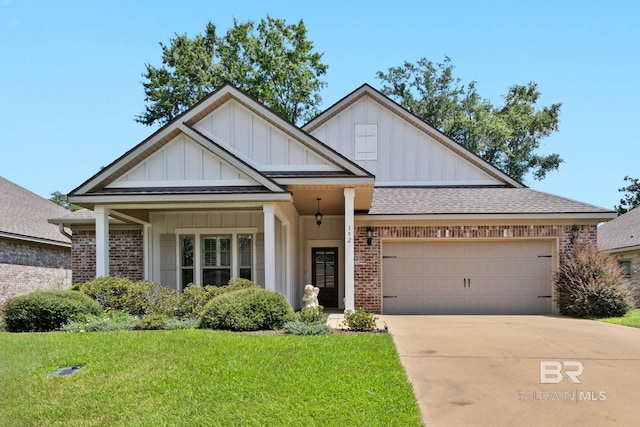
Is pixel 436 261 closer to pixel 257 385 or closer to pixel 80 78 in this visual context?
pixel 257 385

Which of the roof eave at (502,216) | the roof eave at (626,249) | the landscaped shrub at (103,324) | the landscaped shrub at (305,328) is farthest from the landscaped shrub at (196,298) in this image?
the roof eave at (626,249)

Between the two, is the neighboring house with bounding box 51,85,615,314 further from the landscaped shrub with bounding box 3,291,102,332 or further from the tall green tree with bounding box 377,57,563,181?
the tall green tree with bounding box 377,57,563,181

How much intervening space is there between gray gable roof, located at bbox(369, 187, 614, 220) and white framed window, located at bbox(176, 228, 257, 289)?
3592 mm

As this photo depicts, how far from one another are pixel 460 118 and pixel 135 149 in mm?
22894

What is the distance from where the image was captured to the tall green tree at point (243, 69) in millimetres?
29859

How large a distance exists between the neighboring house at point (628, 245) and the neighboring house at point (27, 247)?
62.1ft

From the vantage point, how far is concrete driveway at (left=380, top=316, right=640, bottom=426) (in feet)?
16.3

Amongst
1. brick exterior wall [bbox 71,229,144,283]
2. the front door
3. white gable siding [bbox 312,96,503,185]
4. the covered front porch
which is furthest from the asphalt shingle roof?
brick exterior wall [bbox 71,229,144,283]

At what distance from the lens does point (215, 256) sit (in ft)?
43.5

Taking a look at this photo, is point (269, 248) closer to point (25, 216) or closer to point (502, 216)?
point (502, 216)

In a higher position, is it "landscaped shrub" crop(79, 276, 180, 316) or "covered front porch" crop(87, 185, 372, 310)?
"covered front porch" crop(87, 185, 372, 310)

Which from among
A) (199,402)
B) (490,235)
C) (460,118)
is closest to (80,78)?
(199,402)

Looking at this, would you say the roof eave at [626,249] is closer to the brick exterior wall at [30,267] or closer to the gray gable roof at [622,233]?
the gray gable roof at [622,233]

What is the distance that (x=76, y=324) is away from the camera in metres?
9.02
